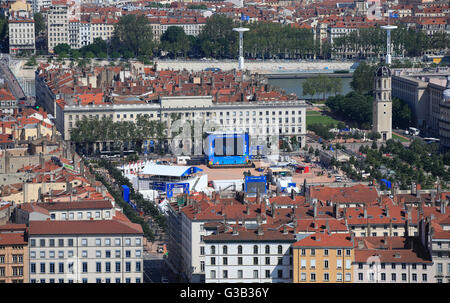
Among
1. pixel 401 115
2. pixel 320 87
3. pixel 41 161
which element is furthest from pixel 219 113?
pixel 41 161

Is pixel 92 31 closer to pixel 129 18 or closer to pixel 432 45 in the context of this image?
pixel 129 18

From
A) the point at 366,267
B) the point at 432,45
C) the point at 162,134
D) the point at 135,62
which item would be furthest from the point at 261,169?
the point at 432,45

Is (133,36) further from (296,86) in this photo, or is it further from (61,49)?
(296,86)

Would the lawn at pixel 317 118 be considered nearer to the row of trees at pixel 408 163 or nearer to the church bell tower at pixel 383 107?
the church bell tower at pixel 383 107

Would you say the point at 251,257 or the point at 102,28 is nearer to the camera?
the point at 251,257

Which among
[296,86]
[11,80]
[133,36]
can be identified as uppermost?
[133,36]

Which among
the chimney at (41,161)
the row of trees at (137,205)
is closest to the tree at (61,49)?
the row of trees at (137,205)

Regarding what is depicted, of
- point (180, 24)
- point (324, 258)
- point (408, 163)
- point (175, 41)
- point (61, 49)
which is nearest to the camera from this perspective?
point (324, 258)
